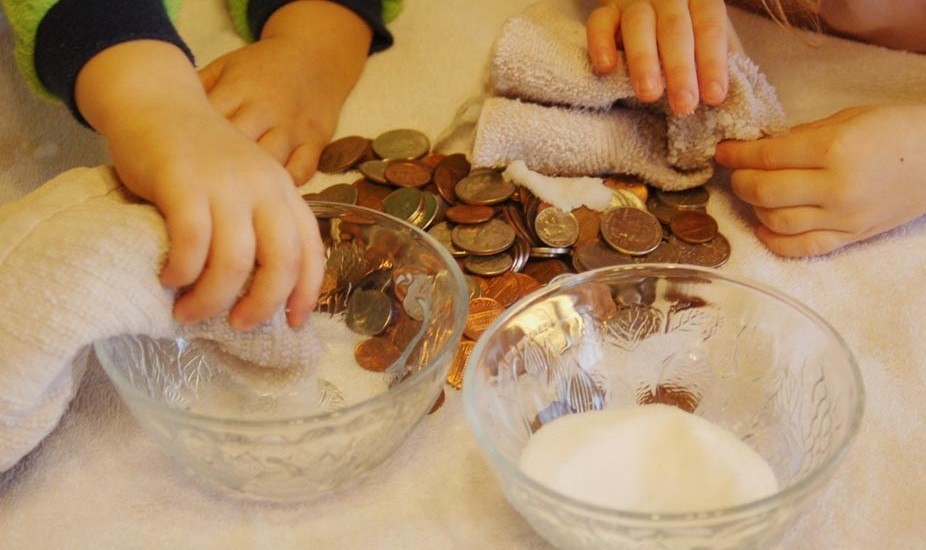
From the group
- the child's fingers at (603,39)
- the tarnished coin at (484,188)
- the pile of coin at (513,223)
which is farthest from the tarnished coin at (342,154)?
the child's fingers at (603,39)

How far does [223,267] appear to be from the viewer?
0.50 metres

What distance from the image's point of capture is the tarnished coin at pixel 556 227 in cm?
71

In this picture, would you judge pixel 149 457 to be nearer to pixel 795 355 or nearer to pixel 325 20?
pixel 795 355

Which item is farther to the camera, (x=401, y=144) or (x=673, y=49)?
(x=401, y=144)

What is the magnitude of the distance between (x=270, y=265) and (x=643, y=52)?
352 mm

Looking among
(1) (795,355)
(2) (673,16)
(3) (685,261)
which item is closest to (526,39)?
(2) (673,16)

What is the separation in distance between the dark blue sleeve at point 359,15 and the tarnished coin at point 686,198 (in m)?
0.35

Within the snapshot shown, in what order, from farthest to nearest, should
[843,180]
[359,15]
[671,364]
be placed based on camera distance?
1. [359,15]
2. [843,180]
3. [671,364]

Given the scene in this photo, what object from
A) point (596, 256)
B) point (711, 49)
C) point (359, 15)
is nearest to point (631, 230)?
point (596, 256)

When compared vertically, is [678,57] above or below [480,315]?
above

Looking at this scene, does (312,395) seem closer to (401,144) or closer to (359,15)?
(401,144)

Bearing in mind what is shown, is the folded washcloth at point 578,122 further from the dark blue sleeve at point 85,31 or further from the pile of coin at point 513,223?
the dark blue sleeve at point 85,31

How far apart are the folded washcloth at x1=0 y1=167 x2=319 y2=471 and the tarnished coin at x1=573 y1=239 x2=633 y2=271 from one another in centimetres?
A: 25

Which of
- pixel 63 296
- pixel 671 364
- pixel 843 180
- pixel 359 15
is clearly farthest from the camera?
pixel 359 15
